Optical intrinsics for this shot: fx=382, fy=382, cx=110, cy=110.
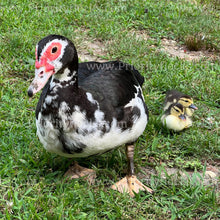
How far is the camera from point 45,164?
10.8 ft

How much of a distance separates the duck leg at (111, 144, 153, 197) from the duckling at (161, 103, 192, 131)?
2.49 feet

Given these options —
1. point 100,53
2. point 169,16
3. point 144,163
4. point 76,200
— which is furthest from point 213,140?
point 169,16

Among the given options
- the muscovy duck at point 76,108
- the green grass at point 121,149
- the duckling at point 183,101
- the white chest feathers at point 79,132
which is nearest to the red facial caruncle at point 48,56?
the muscovy duck at point 76,108

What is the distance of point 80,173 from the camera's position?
129 inches

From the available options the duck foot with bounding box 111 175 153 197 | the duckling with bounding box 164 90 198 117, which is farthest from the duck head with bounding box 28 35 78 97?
the duckling with bounding box 164 90 198 117

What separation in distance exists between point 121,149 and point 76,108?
1.08 m

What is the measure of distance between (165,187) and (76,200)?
770 mm

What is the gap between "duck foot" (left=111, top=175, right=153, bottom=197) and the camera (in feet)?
10.1

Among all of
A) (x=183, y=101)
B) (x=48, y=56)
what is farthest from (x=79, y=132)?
(x=183, y=101)

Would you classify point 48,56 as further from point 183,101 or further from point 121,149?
point 183,101

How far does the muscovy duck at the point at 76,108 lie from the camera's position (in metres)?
2.50

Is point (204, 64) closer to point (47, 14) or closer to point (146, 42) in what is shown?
point (146, 42)

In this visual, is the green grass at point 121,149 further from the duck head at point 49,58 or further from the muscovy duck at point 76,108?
the duck head at point 49,58

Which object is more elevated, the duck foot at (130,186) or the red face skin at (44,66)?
the red face skin at (44,66)
